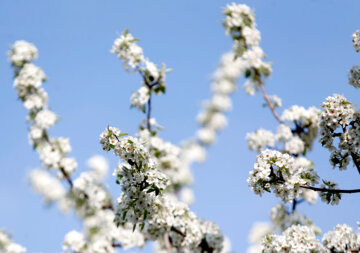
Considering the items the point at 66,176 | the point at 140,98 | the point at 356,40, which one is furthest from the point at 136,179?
the point at 66,176

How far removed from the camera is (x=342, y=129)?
4.93 metres

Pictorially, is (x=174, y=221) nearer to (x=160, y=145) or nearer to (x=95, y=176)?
(x=160, y=145)

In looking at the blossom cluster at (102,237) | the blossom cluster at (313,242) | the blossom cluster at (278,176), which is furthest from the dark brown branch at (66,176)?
the blossom cluster at (278,176)

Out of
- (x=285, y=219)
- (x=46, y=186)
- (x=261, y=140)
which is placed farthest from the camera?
(x=46, y=186)

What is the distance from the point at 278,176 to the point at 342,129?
97 centimetres

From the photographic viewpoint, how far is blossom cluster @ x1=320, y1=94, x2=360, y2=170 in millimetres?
4820

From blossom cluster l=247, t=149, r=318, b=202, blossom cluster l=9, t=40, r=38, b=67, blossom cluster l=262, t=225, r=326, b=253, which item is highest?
blossom cluster l=9, t=40, r=38, b=67

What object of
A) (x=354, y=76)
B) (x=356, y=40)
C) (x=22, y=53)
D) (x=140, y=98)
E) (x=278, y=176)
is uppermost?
(x=22, y=53)

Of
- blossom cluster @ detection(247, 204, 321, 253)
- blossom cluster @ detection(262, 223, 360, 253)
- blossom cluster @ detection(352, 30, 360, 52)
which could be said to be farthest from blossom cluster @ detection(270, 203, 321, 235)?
blossom cluster @ detection(352, 30, 360, 52)

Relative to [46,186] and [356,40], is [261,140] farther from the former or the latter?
[46,186]

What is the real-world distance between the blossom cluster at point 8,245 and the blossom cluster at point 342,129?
694 cm

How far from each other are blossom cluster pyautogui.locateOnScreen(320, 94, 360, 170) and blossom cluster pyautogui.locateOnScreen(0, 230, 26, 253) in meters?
6.94

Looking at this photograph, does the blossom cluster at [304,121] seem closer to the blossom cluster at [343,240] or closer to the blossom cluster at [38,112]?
the blossom cluster at [343,240]

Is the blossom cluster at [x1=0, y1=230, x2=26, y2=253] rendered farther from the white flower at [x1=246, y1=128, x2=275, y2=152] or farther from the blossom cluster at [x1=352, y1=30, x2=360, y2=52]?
the blossom cluster at [x1=352, y1=30, x2=360, y2=52]
